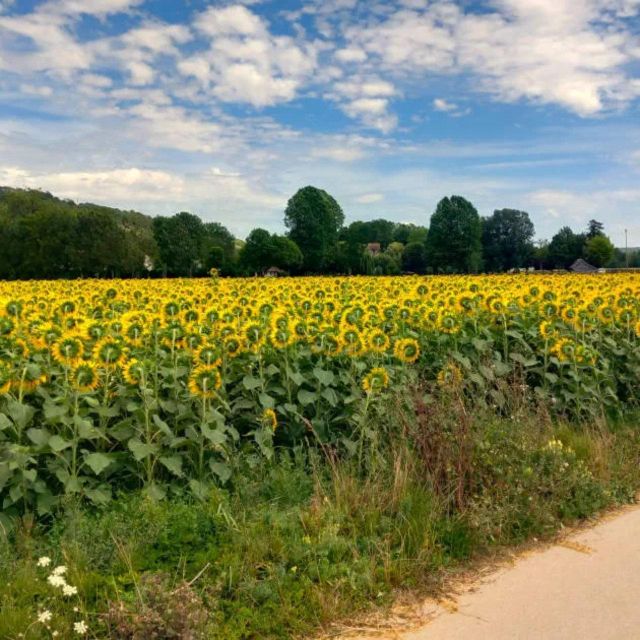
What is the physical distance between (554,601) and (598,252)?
259ft

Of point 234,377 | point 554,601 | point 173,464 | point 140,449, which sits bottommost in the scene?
point 554,601

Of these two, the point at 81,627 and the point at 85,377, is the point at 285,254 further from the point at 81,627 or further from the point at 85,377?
the point at 81,627

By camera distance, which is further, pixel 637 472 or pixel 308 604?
pixel 637 472

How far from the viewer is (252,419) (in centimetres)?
562

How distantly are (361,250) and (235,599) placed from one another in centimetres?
6485

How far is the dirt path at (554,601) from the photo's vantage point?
3.50 m

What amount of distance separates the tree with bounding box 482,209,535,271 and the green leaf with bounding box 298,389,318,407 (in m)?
80.4

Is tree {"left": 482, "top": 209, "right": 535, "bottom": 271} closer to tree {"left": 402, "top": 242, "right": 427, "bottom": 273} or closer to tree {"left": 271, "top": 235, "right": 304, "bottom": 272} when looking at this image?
tree {"left": 402, "top": 242, "right": 427, "bottom": 273}

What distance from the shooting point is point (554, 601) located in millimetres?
3820

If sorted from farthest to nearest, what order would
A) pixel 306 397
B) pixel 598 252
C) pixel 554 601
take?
pixel 598 252 → pixel 306 397 → pixel 554 601

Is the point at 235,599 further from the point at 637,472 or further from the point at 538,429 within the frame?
the point at 637,472

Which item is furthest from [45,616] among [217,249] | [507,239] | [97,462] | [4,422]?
[507,239]

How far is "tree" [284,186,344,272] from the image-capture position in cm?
7338

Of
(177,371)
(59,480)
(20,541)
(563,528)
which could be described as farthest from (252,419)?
(563,528)
